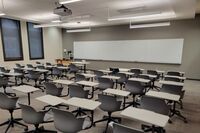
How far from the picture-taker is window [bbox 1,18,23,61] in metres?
8.31

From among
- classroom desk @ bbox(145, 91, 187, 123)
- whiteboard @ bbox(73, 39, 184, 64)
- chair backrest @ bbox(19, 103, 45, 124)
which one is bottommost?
chair backrest @ bbox(19, 103, 45, 124)

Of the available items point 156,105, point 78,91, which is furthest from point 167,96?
point 78,91

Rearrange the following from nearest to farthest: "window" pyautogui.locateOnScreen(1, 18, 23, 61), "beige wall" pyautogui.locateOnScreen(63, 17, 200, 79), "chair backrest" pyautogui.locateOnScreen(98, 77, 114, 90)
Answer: "chair backrest" pyautogui.locateOnScreen(98, 77, 114, 90), "beige wall" pyautogui.locateOnScreen(63, 17, 200, 79), "window" pyautogui.locateOnScreen(1, 18, 23, 61)

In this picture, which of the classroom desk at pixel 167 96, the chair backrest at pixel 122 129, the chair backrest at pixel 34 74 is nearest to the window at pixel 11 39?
the chair backrest at pixel 34 74

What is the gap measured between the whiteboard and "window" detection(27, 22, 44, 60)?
2.64 m

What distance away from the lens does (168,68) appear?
8.84 metres

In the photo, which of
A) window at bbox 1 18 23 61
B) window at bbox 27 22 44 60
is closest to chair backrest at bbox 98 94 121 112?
window at bbox 1 18 23 61

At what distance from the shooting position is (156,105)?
9.11ft

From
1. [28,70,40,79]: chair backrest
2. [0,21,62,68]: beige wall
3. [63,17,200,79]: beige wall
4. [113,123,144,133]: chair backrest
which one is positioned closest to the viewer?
[113,123,144,133]: chair backrest

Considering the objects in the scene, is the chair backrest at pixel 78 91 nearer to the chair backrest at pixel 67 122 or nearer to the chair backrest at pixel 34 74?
the chair backrest at pixel 67 122

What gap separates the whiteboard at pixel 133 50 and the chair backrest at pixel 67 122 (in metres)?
7.82

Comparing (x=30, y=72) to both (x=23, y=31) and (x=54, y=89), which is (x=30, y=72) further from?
(x=23, y=31)

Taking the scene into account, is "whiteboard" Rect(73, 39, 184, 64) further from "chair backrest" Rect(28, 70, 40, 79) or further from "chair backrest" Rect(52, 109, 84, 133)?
"chair backrest" Rect(52, 109, 84, 133)

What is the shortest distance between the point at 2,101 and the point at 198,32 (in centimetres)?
898
